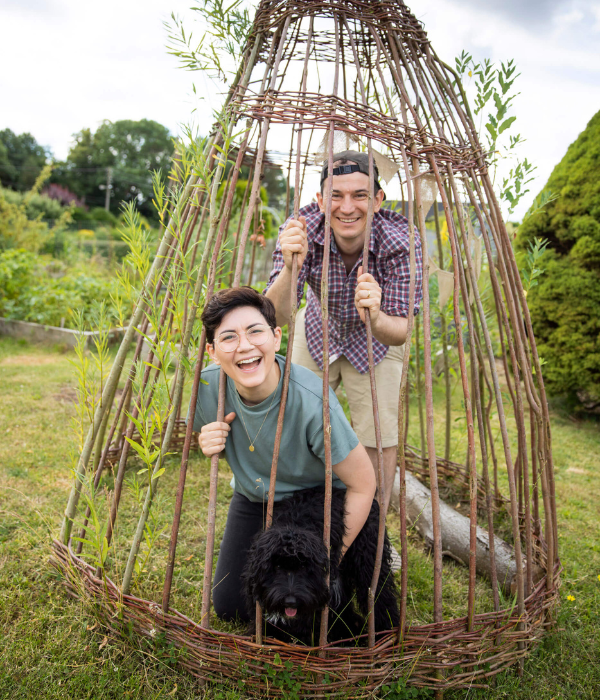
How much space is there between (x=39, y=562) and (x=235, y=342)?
1484mm

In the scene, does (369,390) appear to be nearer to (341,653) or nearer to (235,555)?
(235,555)

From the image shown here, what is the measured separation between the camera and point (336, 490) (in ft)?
5.98

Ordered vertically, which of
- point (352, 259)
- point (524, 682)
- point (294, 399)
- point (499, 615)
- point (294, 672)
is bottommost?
point (524, 682)

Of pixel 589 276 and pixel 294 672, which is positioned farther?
pixel 589 276

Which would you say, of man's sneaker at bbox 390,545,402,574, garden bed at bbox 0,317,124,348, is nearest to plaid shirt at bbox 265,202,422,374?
man's sneaker at bbox 390,545,402,574

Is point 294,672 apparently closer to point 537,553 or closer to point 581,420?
point 537,553

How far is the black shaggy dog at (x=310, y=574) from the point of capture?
4.75 ft

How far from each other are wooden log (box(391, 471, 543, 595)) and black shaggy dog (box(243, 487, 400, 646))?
0.47 m

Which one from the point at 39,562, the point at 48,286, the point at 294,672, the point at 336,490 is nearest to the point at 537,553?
the point at 336,490

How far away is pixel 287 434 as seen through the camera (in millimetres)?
1827

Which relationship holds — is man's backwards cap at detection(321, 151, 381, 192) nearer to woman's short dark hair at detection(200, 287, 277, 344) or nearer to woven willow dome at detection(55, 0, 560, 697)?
woven willow dome at detection(55, 0, 560, 697)

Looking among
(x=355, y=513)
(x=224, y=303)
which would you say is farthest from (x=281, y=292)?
(x=355, y=513)

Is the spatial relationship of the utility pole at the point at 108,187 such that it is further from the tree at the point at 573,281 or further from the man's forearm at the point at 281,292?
the man's forearm at the point at 281,292

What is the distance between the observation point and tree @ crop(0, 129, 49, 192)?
102ft
